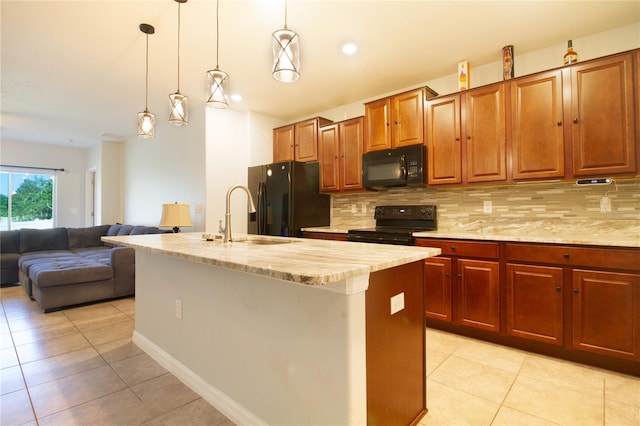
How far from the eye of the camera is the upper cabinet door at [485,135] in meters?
2.73

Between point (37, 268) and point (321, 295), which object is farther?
point (37, 268)

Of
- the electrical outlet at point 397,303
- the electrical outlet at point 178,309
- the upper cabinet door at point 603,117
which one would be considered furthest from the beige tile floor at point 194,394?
the upper cabinet door at point 603,117

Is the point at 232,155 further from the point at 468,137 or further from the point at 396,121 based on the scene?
the point at 468,137

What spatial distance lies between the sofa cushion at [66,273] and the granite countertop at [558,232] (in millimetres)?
3655

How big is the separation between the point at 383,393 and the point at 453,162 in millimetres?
2313

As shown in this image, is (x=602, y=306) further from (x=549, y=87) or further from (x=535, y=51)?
(x=535, y=51)

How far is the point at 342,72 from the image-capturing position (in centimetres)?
329

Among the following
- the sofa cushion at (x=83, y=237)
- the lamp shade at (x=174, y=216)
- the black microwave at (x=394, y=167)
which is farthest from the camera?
the sofa cushion at (x=83, y=237)

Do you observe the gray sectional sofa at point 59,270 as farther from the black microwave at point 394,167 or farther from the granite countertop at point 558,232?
the granite countertop at point 558,232

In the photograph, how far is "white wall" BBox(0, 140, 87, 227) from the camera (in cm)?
648

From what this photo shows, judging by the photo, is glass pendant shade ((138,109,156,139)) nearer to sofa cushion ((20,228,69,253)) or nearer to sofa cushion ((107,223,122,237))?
sofa cushion ((107,223,122,237))

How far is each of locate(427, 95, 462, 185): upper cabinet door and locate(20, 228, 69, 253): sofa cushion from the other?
6114 mm

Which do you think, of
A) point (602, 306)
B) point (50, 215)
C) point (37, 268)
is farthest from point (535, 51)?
point (50, 215)

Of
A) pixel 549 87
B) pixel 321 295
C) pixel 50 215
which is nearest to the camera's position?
pixel 321 295
